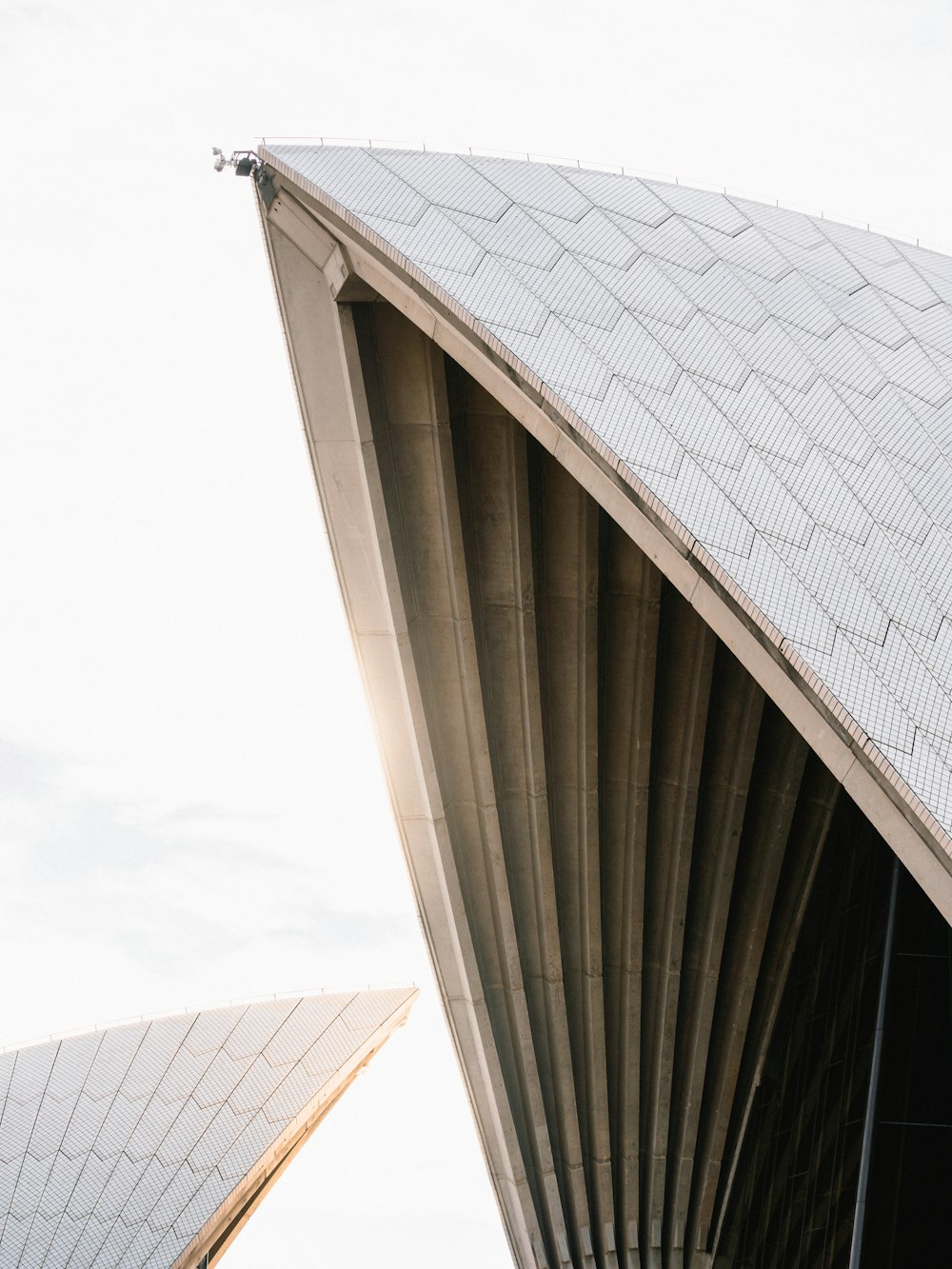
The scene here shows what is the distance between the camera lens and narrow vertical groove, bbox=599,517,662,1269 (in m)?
15.4

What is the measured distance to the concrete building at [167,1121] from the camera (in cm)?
2461

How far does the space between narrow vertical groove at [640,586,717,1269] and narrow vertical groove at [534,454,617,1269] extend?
2.22ft

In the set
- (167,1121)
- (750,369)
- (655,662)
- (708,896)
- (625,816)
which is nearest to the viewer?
(750,369)

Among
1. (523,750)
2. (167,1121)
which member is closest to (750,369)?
(523,750)

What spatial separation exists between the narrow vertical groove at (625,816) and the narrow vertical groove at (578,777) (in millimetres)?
333

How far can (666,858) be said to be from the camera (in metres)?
16.7

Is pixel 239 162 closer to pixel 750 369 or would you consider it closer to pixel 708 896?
pixel 750 369

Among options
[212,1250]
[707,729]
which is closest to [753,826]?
[707,729]

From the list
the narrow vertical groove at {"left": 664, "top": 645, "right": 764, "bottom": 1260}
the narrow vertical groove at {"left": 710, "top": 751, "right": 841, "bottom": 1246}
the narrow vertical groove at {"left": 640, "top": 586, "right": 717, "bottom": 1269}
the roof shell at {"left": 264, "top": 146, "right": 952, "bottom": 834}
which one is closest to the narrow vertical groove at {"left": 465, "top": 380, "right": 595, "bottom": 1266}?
the narrow vertical groove at {"left": 640, "top": 586, "right": 717, "bottom": 1269}

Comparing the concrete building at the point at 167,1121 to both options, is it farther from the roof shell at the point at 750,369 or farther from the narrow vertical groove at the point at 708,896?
the roof shell at the point at 750,369

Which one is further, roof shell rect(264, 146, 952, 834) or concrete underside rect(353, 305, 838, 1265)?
concrete underside rect(353, 305, 838, 1265)

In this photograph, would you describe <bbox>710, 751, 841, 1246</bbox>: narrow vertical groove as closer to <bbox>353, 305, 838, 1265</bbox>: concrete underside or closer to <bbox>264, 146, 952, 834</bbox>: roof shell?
<bbox>353, 305, 838, 1265</bbox>: concrete underside

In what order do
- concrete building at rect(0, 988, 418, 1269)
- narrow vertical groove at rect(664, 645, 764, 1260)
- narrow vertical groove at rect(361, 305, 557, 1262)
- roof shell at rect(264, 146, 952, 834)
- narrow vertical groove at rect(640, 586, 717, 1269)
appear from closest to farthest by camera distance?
1. roof shell at rect(264, 146, 952, 834)
2. narrow vertical groove at rect(361, 305, 557, 1262)
3. narrow vertical groove at rect(640, 586, 717, 1269)
4. narrow vertical groove at rect(664, 645, 764, 1260)
5. concrete building at rect(0, 988, 418, 1269)

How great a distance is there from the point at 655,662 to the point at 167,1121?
1626 cm
